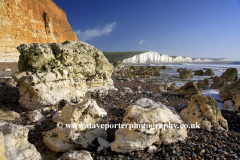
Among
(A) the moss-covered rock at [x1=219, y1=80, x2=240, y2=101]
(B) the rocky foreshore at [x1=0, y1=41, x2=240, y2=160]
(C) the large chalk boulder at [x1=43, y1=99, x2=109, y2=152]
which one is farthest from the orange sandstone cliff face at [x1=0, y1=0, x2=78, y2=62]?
(A) the moss-covered rock at [x1=219, y1=80, x2=240, y2=101]

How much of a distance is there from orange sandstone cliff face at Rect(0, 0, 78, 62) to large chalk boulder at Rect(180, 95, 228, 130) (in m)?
29.3

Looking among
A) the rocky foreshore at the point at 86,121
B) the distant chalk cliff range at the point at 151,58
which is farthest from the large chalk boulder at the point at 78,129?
the distant chalk cliff range at the point at 151,58

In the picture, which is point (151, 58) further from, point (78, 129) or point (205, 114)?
point (78, 129)

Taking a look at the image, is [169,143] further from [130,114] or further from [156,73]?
[156,73]

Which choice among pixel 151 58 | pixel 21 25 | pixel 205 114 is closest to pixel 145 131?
pixel 205 114

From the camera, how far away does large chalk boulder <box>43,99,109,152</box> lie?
2.93m

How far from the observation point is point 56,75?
5031mm

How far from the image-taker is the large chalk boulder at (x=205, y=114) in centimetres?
378

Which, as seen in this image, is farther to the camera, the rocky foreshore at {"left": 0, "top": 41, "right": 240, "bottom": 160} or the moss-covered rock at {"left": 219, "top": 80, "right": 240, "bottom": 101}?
the moss-covered rock at {"left": 219, "top": 80, "right": 240, "bottom": 101}

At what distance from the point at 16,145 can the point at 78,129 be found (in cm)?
119

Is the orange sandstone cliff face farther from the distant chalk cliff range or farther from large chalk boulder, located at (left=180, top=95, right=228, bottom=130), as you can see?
the distant chalk cliff range

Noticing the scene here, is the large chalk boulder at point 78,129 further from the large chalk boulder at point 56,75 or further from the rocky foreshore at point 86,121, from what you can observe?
the large chalk boulder at point 56,75

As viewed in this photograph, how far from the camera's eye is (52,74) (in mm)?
4926

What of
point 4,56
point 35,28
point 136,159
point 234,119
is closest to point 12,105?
point 136,159
